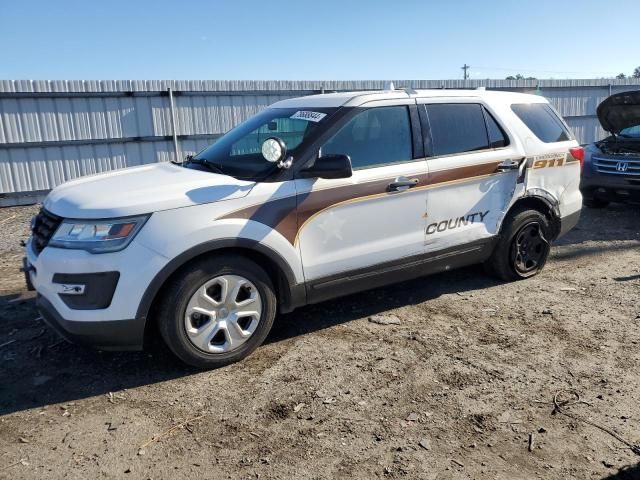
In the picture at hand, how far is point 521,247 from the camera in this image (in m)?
5.39

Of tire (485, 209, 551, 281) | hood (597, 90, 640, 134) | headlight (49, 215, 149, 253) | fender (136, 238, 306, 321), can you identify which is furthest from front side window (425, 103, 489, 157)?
hood (597, 90, 640, 134)

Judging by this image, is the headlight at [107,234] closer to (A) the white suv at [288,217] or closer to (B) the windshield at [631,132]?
(A) the white suv at [288,217]

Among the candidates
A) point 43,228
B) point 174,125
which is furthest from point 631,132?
point 174,125

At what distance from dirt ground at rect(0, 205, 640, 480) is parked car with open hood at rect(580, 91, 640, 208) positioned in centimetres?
357

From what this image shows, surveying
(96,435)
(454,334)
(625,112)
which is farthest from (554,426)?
(625,112)

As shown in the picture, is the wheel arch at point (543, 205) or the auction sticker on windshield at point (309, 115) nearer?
the auction sticker on windshield at point (309, 115)

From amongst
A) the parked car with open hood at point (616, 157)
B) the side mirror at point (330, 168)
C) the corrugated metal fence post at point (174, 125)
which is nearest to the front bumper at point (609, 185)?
the parked car with open hood at point (616, 157)

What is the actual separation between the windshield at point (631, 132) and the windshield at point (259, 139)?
20.9ft

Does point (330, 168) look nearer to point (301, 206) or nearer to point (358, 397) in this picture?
point (301, 206)

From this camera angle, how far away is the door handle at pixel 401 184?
4219mm

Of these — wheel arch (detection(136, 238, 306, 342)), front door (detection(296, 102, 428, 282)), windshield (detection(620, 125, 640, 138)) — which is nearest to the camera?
wheel arch (detection(136, 238, 306, 342))

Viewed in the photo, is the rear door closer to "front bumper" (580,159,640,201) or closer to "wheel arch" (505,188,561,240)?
"wheel arch" (505,188,561,240)

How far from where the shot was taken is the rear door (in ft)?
14.9

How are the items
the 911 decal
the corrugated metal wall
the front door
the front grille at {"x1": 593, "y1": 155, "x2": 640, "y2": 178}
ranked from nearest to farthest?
the front door
the 911 decal
the front grille at {"x1": 593, "y1": 155, "x2": 640, "y2": 178}
the corrugated metal wall
